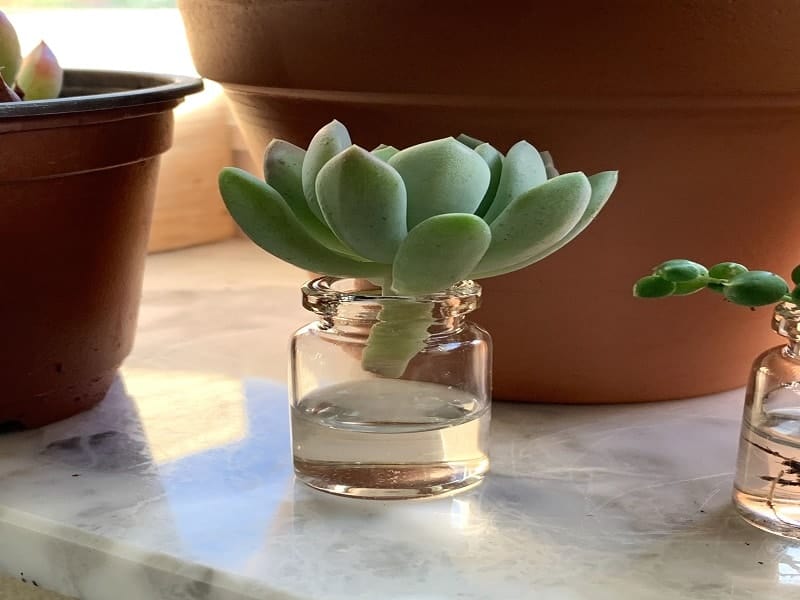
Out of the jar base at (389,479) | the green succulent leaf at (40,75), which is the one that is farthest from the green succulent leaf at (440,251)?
the green succulent leaf at (40,75)

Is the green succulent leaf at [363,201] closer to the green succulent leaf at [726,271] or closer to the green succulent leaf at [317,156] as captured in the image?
A: the green succulent leaf at [317,156]

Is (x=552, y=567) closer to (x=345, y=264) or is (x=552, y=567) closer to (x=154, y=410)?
(x=345, y=264)

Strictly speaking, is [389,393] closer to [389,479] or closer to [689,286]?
[389,479]

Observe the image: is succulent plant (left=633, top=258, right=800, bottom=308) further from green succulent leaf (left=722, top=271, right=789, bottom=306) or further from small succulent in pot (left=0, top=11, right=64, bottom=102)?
small succulent in pot (left=0, top=11, right=64, bottom=102)

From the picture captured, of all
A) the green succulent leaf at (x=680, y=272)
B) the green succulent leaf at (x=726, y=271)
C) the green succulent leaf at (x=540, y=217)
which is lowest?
the green succulent leaf at (x=726, y=271)

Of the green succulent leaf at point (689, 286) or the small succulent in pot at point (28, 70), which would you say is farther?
the small succulent in pot at point (28, 70)

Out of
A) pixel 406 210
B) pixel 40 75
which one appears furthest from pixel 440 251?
pixel 40 75

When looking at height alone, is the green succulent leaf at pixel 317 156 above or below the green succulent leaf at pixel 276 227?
above
